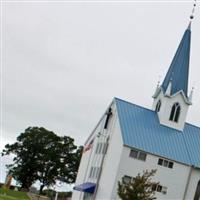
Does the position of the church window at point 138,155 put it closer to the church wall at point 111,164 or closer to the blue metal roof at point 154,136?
the blue metal roof at point 154,136

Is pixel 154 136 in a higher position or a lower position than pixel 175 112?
lower

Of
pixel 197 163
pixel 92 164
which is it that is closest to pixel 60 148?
pixel 92 164

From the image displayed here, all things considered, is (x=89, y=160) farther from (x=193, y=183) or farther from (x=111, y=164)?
(x=193, y=183)

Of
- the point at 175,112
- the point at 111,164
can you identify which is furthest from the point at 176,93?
the point at 111,164

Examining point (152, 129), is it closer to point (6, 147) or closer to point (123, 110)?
point (123, 110)

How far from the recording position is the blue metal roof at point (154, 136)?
5653 cm

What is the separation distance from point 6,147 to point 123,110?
1830 inches

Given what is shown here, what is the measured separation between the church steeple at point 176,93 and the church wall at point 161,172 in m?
5.92

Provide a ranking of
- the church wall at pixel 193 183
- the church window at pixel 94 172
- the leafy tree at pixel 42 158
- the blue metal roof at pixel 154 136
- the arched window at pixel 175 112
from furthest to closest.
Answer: the leafy tree at pixel 42 158, the arched window at pixel 175 112, the church window at pixel 94 172, the church wall at pixel 193 183, the blue metal roof at pixel 154 136

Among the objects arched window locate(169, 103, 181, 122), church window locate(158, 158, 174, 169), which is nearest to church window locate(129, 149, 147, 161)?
church window locate(158, 158, 174, 169)

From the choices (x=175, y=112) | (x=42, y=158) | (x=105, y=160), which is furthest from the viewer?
(x=42, y=158)

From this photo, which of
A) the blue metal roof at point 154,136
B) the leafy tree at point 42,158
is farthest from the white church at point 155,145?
the leafy tree at point 42,158

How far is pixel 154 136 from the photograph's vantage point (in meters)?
58.4

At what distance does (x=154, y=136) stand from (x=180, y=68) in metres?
8.96
